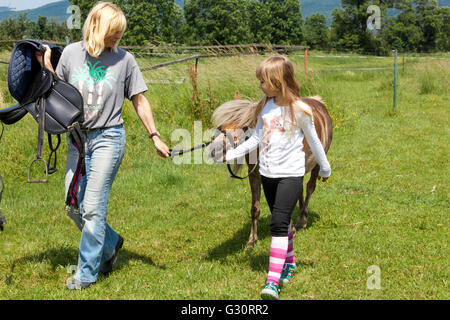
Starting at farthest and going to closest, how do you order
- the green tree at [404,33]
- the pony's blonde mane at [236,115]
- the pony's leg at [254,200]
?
the green tree at [404,33], the pony's leg at [254,200], the pony's blonde mane at [236,115]

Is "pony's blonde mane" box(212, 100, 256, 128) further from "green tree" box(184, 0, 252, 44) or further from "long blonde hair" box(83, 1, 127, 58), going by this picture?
"green tree" box(184, 0, 252, 44)

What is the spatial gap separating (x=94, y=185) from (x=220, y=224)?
7.13ft

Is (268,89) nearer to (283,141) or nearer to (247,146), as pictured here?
(283,141)

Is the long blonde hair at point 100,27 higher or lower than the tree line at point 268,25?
lower

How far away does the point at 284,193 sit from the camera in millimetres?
3305

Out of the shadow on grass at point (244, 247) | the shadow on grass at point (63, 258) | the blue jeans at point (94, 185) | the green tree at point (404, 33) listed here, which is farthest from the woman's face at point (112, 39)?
the green tree at point (404, 33)

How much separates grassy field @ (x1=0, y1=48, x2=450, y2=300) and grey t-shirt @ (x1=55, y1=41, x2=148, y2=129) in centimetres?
139

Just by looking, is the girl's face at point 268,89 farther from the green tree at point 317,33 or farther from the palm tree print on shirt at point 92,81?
the green tree at point 317,33

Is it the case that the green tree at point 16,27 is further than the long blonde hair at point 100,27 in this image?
Yes

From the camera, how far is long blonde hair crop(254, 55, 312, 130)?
10.5 feet

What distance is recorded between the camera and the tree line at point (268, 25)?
65206mm

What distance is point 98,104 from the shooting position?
3.35 meters

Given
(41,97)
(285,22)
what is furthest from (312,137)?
(285,22)

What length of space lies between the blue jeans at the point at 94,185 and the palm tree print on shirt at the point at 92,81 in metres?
0.17
